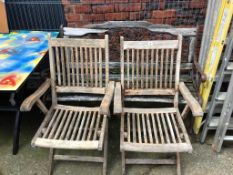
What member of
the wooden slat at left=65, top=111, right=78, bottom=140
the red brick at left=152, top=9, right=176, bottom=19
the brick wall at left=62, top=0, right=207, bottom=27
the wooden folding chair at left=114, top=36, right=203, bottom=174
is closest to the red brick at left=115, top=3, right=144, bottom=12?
the brick wall at left=62, top=0, right=207, bottom=27

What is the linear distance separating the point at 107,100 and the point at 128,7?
4.61 ft

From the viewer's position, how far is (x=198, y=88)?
2734mm

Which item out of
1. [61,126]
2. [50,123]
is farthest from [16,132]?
[61,126]

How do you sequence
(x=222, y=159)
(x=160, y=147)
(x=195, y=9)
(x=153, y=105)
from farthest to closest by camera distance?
1. (x=153, y=105)
2. (x=195, y=9)
3. (x=222, y=159)
4. (x=160, y=147)

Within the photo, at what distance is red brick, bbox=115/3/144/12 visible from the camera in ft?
10.1

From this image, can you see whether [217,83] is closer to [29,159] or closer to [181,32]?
[181,32]

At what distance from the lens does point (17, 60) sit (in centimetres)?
254

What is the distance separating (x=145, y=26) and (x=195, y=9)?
0.77 meters

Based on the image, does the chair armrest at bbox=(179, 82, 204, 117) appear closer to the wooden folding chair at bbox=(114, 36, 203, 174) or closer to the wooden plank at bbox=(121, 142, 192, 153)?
the wooden folding chair at bbox=(114, 36, 203, 174)

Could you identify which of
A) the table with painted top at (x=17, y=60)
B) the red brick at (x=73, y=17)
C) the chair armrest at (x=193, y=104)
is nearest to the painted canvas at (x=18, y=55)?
the table with painted top at (x=17, y=60)

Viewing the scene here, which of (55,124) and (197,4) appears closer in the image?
(55,124)

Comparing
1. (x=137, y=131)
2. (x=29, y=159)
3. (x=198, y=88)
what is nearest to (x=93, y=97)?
(x=137, y=131)

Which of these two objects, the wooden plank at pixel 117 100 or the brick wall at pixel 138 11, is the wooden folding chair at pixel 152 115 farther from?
the brick wall at pixel 138 11

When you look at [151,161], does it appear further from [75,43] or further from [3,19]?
[3,19]
